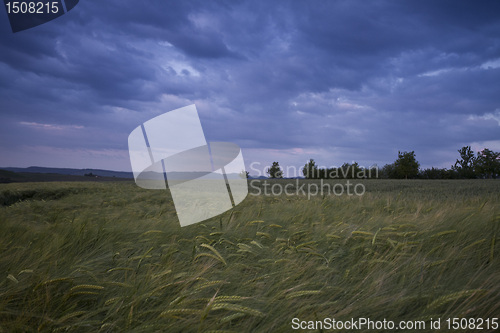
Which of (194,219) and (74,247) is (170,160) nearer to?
(194,219)

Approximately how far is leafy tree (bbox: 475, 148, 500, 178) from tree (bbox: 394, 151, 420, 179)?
8234mm

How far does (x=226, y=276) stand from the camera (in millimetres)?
1802

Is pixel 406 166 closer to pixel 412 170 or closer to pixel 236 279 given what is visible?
pixel 412 170

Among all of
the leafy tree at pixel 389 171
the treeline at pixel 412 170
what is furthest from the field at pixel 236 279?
the leafy tree at pixel 389 171

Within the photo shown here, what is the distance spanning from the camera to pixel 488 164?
39.6 m

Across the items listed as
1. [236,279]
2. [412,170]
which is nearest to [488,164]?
[412,170]

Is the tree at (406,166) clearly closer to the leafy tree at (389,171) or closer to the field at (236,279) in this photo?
the leafy tree at (389,171)

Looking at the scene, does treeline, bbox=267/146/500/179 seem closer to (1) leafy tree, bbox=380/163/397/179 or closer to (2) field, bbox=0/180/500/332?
(1) leafy tree, bbox=380/163/397/179

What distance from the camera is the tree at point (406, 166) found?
135 ft

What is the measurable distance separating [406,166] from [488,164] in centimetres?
1109

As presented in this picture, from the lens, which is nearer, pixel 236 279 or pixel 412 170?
pixel 236 279

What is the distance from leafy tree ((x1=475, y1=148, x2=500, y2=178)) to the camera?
128 feet

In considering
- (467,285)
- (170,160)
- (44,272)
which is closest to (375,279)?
(467,285)

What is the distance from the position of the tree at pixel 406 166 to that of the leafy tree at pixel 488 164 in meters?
8.23
